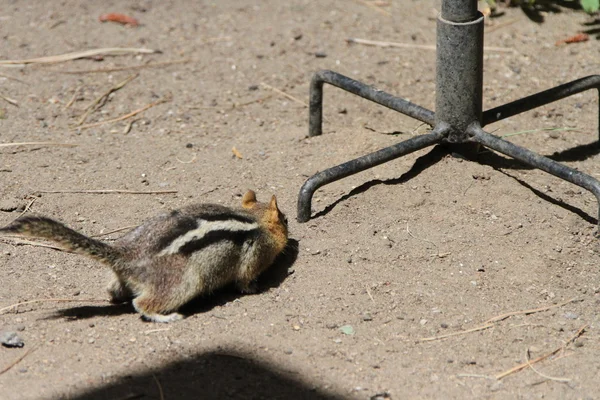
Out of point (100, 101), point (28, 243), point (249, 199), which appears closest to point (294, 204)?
point (249, 199)

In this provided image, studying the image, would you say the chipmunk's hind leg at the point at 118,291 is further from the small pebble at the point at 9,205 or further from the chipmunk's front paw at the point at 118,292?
the small pebble at the point at 9,205

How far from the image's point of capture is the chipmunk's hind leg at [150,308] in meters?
4.04

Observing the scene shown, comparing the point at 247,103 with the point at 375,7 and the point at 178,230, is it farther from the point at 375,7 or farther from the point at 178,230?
the point at 178,230

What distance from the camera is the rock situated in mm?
3834

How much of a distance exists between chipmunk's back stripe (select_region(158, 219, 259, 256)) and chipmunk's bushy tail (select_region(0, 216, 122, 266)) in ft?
0.77

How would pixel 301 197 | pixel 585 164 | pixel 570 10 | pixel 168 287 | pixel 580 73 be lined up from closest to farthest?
pixel 168 287 < pixel 301 197 < pixel 585 164 < pixel 580 73 < pixel 570 10

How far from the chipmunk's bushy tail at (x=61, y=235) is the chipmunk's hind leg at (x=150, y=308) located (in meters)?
0.21

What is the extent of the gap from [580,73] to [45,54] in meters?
3.98

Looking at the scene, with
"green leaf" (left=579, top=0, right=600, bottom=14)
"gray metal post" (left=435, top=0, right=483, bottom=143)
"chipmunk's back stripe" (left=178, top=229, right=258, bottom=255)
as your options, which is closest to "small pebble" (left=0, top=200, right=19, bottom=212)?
"chipmunk's back stripe" (left=178, top=229, right=258, bottom=255)

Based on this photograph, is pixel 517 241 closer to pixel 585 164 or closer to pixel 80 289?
pixel 585 164

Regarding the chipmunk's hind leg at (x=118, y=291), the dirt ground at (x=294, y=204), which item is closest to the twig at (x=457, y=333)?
the dirt ground at (x=294, y=204)

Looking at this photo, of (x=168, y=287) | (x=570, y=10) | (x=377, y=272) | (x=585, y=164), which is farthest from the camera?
(x=570, y=10)

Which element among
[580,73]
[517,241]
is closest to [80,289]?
[517,241]

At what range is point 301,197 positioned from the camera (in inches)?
181
